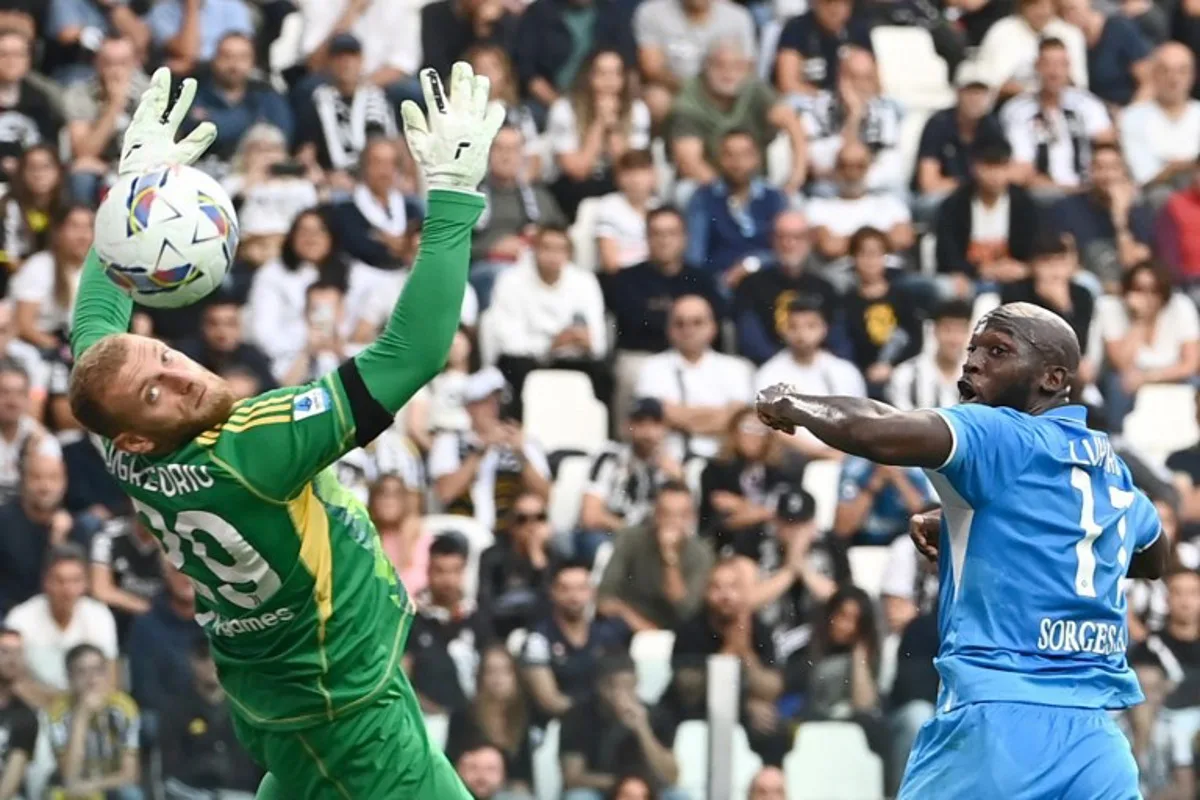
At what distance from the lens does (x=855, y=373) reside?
14.4m

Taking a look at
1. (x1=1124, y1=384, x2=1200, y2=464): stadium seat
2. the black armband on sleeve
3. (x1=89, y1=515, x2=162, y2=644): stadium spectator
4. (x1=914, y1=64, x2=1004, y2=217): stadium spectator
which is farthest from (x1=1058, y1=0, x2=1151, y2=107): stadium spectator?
the black armband on sleeve

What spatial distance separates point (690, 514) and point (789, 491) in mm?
659

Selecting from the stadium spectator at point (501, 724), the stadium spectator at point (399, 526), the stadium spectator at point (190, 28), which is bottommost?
the stadium spectator at point (501, 724)

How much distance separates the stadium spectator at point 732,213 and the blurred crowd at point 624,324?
2 centimetres

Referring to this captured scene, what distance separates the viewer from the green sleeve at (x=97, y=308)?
7.36 meters

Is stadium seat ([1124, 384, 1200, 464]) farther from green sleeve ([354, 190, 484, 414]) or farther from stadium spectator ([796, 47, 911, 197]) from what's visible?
green sleeve ([354, 190, 484, 414])

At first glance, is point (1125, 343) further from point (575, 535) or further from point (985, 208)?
point (575, 535)

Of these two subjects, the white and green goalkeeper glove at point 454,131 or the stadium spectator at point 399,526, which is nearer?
the white and green goalkeeper glove at point 454,131

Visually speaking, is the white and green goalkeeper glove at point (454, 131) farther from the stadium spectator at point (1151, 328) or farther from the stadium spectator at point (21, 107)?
the stadium spectator at point (1151, 328)

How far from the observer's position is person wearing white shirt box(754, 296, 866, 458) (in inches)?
563

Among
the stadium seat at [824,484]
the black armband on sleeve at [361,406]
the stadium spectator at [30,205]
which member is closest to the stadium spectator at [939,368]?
the stadium seat at [824,484]

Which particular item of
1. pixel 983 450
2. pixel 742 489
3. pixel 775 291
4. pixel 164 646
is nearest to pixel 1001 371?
pixel 983 450

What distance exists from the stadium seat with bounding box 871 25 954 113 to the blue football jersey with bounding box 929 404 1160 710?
10528 millimetres

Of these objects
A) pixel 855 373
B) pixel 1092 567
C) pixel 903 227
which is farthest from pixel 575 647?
pixel 1092 567
